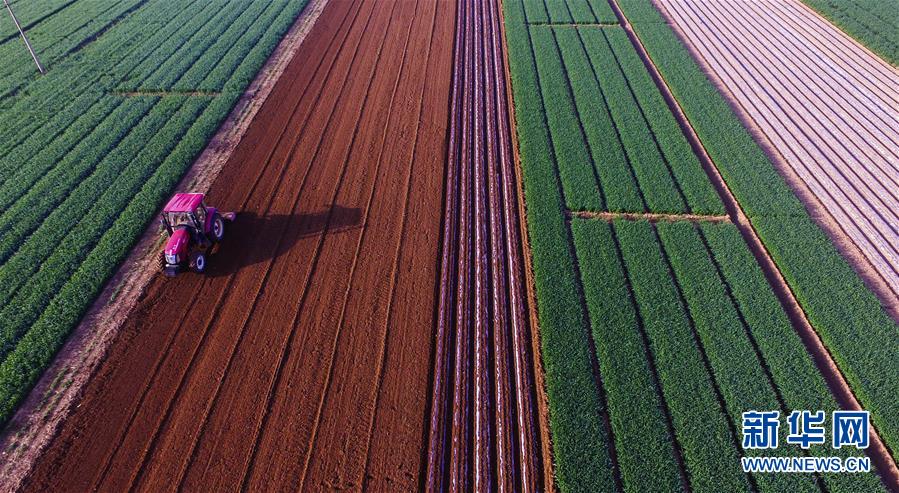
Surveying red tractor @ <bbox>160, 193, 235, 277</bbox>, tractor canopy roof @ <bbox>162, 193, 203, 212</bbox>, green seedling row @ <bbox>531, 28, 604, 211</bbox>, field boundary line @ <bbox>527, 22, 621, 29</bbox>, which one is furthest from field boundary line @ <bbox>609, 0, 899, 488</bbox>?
tractor canopy roof @ <bbox>162, 193, 203, 212</bbox>

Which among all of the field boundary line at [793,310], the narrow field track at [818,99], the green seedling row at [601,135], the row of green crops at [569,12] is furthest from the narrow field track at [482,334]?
the row of green crops at [569,12]

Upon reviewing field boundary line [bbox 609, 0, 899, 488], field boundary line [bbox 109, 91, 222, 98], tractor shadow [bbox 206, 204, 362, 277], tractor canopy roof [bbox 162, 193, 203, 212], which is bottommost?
field boundary line [bbox 609, 0, 899, 488]

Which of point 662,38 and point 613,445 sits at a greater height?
point 662,38

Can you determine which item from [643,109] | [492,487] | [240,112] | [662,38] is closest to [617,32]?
[662,38]

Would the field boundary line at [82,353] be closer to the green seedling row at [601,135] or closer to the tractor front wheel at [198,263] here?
the tractor front wheel at [198,263]

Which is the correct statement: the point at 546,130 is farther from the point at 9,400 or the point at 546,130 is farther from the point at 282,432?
the point at 9,400

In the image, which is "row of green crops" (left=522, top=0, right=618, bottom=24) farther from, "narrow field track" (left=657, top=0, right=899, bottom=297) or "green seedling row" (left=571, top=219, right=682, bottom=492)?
"green seedling row" (left=571, top=219, right=682, bottom=492)

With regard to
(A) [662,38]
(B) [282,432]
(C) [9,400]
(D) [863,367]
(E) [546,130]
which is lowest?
(D) [863,367]
